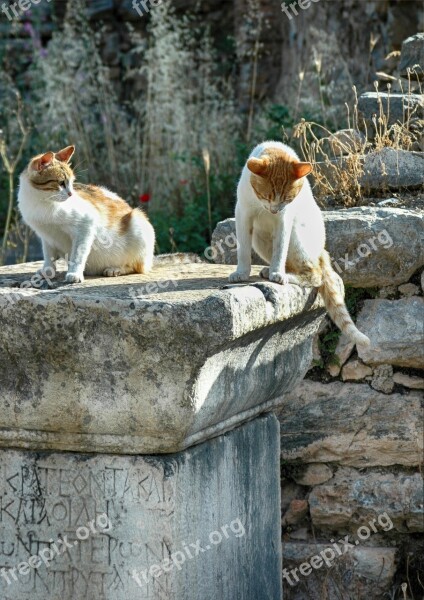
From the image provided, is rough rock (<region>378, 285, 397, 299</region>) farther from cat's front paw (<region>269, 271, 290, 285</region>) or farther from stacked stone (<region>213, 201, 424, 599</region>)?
cat's front paw (<region>269, 271, 290, 285</region>)

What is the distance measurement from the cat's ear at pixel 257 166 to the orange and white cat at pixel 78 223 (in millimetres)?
463

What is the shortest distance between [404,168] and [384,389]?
1041mm

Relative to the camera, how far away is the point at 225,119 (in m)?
7.82

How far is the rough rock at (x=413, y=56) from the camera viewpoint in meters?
5.56

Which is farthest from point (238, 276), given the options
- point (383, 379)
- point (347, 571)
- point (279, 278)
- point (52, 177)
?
point (347, 571)

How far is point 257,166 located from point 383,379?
126 cm

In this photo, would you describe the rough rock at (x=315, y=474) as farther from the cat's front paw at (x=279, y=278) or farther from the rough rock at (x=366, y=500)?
the cat's front paw at (x=279, y=278)

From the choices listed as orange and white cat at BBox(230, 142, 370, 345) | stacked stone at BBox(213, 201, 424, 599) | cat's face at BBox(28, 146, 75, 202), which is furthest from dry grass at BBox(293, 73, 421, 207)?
cat's face at BBox(28, 146, 75, 202)

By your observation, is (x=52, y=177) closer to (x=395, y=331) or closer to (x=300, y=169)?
(x=300, y=169)

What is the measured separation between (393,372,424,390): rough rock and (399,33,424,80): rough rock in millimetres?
1972

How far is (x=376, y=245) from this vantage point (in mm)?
4102

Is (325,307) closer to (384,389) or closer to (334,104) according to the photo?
(384,389)

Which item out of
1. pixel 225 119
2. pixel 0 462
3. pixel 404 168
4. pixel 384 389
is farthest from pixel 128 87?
pixel 0 462

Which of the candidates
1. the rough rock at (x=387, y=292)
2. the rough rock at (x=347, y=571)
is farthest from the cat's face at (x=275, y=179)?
the rough rock at (x=347, y=571)
